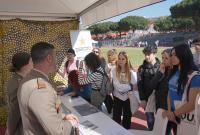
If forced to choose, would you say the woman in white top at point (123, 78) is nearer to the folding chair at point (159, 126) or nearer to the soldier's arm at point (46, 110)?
the folding chair at point (159, 126)

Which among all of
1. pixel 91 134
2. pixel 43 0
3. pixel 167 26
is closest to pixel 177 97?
pixel 91 134

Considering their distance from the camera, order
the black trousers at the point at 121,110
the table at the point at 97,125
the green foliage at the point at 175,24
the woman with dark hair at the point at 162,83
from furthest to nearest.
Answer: the green foliage at the point at 175,24 < the black trousers at the point at 121,110 < the woman with dark hair at the point at 162,83 < the table at the point at 97,125

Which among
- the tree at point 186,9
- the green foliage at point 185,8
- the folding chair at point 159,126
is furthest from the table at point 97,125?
the green foliage at point 185,8

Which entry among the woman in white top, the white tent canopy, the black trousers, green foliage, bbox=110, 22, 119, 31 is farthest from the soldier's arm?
green foliage, bbox=110, 22, 119, 31

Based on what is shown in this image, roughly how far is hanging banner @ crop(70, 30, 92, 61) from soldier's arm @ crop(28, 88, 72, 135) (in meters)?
4.73

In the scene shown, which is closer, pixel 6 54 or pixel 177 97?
pixel 177 97

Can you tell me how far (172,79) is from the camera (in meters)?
2.74

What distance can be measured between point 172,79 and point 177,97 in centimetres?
19

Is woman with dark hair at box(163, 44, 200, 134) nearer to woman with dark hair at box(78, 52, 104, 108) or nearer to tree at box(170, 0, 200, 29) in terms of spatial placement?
woman with dark hair at box(78, 52, 104, 108)

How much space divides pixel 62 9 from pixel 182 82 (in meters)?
4.00

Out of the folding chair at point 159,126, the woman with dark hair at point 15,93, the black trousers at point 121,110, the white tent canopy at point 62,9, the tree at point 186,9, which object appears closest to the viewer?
the woman with dark hair at point 15,93

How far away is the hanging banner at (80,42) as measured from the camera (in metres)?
6.22

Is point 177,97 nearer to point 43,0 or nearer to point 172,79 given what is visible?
point 172,79

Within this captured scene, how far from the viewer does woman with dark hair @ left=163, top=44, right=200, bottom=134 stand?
240cm
